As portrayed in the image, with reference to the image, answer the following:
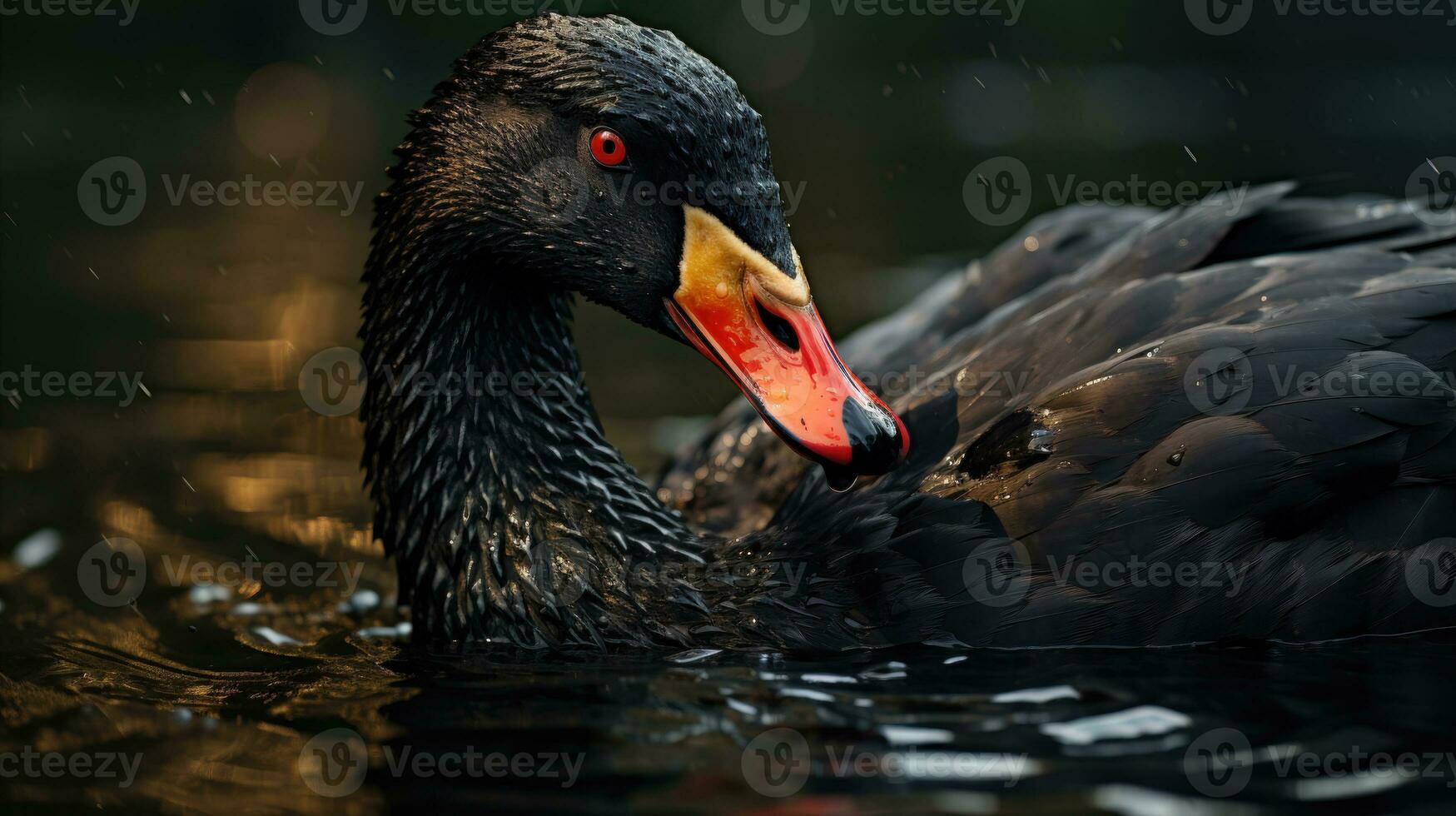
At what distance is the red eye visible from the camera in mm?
4633

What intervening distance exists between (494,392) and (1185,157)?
8.17 m

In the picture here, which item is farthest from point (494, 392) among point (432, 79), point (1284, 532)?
point (432, 79)

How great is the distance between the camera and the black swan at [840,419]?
14.9ft

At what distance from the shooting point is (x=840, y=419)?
4.30 m

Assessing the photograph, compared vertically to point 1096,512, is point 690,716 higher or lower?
lower

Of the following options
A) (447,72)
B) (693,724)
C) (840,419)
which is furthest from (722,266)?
(447,72)

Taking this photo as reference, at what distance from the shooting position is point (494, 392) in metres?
5.23

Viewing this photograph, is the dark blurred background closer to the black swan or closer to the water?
the black swan

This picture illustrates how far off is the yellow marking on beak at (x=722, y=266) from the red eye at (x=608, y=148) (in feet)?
0.90

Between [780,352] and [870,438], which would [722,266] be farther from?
[870,438]

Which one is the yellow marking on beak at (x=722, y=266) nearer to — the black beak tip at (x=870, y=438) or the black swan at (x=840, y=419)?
the black swan at (x=840, y=419)

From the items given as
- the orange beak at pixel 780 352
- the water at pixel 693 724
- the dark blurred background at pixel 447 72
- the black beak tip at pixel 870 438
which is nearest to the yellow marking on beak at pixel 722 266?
the orange beak at pixel 780 352

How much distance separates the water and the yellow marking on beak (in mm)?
1099

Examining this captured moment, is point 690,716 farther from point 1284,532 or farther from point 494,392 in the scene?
point 1284,532
